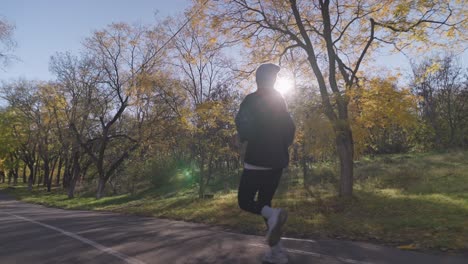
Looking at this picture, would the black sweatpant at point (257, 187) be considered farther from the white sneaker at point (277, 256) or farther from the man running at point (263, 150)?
the white sneaker at point (277, 256)

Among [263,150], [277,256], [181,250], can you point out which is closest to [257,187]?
[263,150]

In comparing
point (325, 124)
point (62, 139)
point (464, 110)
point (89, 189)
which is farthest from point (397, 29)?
point (89, 189)

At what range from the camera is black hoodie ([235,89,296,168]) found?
12.0ft

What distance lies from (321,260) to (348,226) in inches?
107

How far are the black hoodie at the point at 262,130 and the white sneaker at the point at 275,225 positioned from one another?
50 centimetres

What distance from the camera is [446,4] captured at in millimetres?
9711

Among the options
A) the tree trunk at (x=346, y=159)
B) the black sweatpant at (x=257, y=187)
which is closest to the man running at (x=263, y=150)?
→ the black sweatpant at (x=257, y=187)

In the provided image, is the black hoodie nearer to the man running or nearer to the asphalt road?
the man running

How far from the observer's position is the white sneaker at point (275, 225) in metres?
3.44

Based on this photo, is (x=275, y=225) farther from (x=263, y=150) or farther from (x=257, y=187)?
(x=263, y=150)

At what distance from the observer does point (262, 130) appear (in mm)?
3689

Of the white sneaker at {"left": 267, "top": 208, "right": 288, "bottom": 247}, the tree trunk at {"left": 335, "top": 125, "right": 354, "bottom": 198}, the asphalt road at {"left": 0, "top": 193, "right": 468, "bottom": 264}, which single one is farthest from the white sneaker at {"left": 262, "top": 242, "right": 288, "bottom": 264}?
the tree trunk at {"left": 335, "top": 125, "right": 354, "bottom": 198}

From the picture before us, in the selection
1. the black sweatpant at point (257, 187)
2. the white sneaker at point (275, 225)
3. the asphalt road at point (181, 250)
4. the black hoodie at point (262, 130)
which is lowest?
the asphalt road at point (181, 250)

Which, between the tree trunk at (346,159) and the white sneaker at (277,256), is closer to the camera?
the white sneaker at (277,256)
